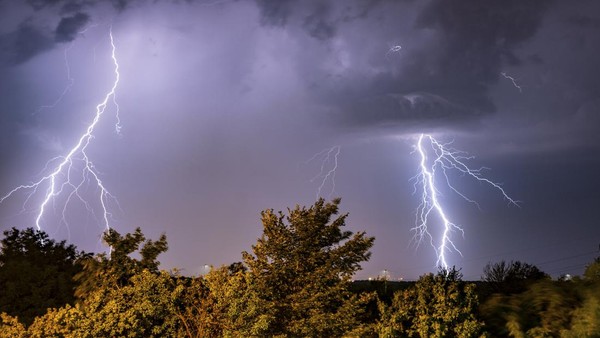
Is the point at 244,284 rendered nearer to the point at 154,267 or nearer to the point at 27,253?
the point at 154,267

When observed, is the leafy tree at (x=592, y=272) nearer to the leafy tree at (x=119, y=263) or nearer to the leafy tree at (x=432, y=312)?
the leafy tree at (x=432, y=312)

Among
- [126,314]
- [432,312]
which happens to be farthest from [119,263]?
[432,312]

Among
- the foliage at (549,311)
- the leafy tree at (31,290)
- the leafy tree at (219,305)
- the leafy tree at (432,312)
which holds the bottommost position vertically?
the foliage at (549,311)

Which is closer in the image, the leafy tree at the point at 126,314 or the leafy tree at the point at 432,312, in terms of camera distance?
the leafy tree at the point at 432,312

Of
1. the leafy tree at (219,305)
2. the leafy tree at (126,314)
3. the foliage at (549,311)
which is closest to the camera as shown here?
the foliage at (549,311)

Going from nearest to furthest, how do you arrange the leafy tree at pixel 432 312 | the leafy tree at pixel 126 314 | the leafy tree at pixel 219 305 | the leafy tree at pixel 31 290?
the leafy tree at pixel 432 312, the leafy tree at pixel 219 305, the leafy tree at pixel 126 314, the leafy tree at pixel 31 290

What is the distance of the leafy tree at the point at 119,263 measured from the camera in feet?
50.9

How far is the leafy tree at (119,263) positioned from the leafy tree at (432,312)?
22.6 feet

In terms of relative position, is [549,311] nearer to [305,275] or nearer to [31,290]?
[305,275]

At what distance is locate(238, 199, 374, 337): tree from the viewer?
1374 centimetres

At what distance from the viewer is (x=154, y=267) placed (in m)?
15.8

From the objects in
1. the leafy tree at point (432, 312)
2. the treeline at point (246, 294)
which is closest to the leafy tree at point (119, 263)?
the treeline at point (246, 294)

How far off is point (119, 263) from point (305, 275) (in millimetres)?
4444

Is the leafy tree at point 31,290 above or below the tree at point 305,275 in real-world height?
above
